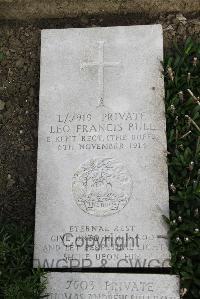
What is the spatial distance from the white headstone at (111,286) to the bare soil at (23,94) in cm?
69

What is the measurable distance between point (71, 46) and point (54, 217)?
1.62 m

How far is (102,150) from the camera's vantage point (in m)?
4.32

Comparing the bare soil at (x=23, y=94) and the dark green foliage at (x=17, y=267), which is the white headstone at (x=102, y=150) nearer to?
the dark green foliage at (x=17, y=267)

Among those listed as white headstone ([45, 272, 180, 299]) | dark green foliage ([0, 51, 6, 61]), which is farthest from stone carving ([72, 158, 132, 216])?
dark green foliage ([0, 51, 6, 61])

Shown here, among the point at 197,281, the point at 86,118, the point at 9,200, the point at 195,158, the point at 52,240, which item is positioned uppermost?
the point at 86,118

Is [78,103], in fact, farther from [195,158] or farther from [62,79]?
[195,158]

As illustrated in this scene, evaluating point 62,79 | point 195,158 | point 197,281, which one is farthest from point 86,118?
point 197,281

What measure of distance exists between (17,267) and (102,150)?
4.02 ft

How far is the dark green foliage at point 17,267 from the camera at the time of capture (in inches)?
151

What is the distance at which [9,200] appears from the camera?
4.57 m

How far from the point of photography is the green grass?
397cm

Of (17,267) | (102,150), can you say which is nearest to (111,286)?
(17,267)

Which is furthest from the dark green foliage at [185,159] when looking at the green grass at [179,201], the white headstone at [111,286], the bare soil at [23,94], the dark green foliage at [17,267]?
the dark green foliage at [17,267]

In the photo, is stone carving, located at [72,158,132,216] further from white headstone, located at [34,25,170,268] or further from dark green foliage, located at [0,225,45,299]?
dark green foliage, located at [0,225,45,299]
